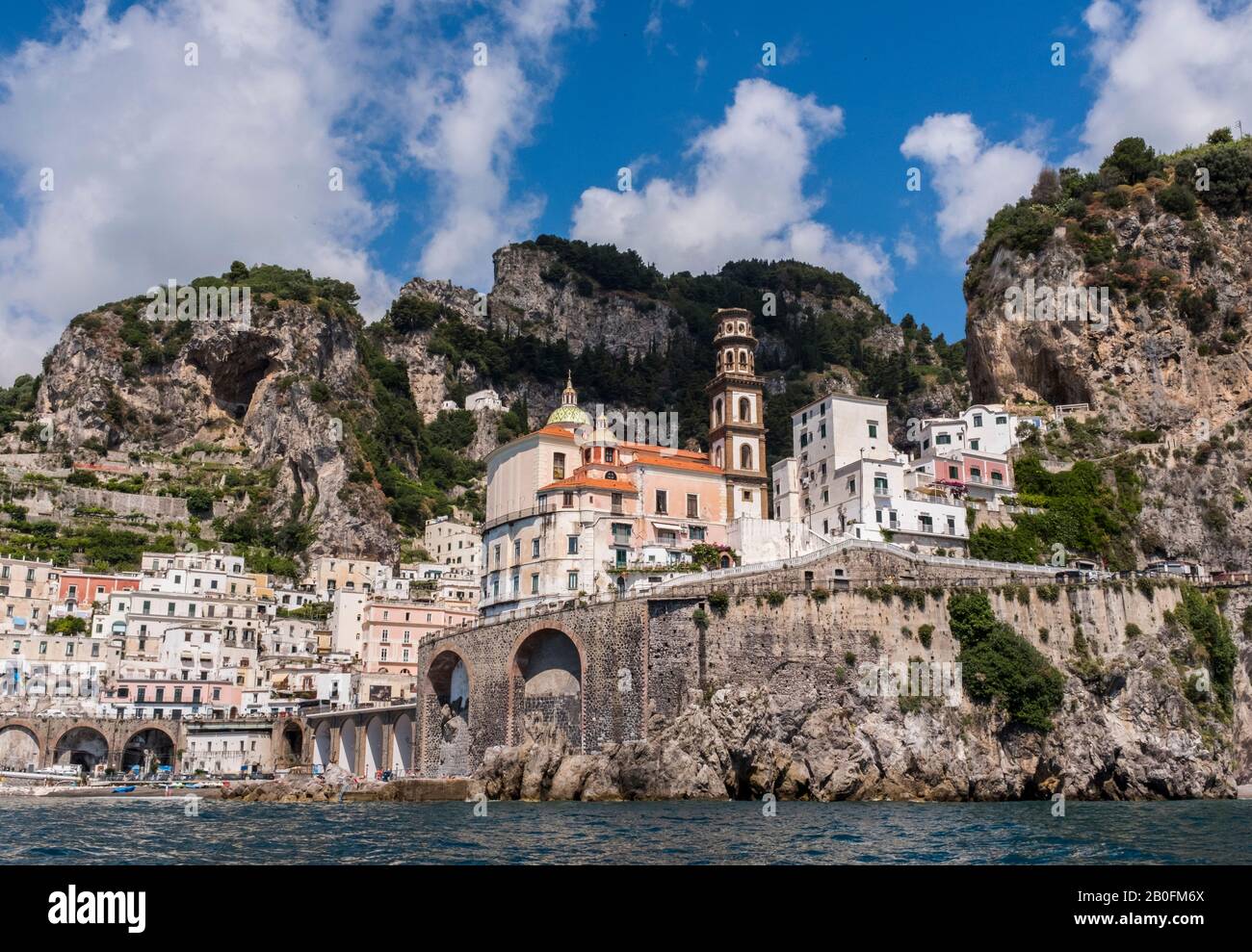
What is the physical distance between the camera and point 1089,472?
65438mm

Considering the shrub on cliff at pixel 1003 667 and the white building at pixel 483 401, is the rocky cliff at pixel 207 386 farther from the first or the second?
the shrub on cliff at pixel 1003 667

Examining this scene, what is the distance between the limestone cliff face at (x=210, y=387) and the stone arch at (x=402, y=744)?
162 ft

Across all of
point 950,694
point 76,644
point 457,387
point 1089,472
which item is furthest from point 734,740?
point 457,387

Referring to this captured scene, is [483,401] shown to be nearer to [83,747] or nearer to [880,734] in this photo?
[83,747]

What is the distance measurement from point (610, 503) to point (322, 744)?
84.3 feet

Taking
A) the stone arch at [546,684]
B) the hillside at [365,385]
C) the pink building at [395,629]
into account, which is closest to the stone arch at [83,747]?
the pink building at [395,629]

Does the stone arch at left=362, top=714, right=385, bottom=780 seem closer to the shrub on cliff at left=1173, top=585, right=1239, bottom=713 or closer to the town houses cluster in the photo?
the town houses cluster

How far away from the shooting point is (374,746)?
218 ft

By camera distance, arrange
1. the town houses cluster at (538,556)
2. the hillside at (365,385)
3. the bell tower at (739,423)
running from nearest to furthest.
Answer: the town houses cluster at (538,556)
the bell tower at (739,423)
the hillside at (365,385)

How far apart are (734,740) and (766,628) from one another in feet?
17.1

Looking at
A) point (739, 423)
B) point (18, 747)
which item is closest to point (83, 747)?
point (18, 747)

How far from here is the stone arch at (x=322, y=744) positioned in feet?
232
